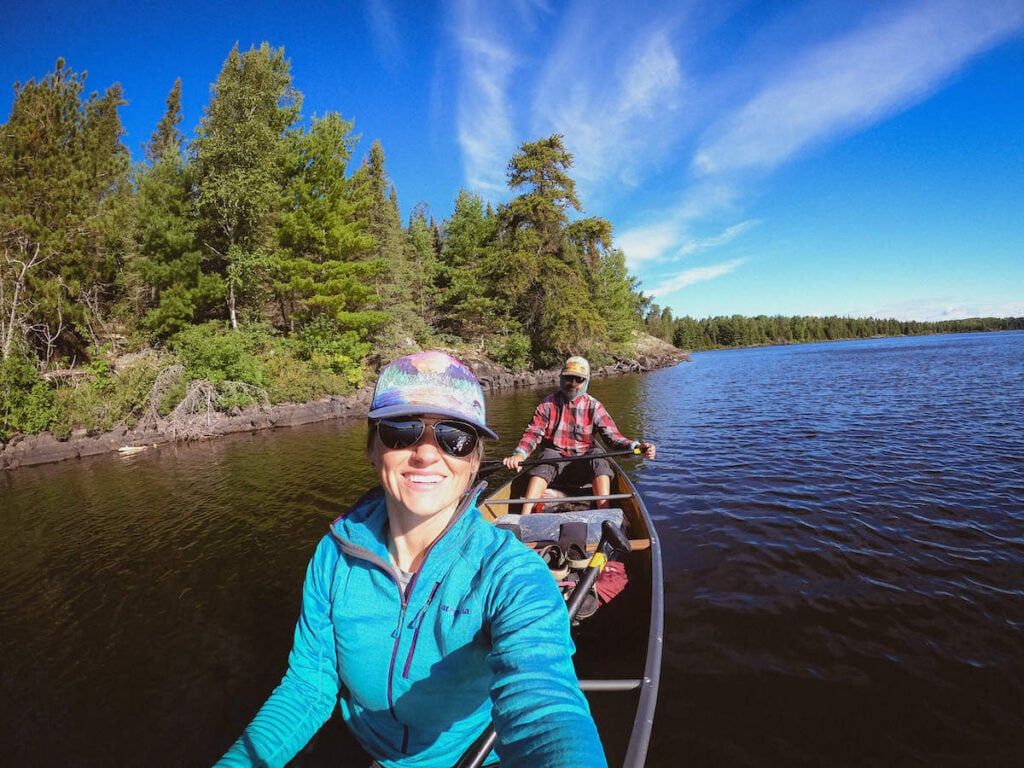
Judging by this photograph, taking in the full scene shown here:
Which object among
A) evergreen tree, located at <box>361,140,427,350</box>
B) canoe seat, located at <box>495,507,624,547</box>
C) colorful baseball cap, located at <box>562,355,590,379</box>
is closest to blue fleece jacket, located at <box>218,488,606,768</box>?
canoe seat, located at <box>495,507,624,547</box>

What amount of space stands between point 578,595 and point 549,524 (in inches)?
86.7

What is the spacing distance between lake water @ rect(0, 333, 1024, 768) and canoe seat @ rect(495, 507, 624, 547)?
1.17 metres

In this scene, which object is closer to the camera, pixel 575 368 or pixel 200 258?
pixel 575 368

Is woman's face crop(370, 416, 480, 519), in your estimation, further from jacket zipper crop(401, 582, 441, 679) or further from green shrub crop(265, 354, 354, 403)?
green shrub crop(265, 354, 354, 403)

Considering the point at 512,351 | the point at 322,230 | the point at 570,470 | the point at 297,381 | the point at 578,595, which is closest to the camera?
the point at 578,595

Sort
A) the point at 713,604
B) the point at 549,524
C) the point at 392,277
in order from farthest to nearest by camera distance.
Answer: the point at 392,277
the point at 549,524
the point at 713,604

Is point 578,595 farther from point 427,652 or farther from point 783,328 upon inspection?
point 783,328

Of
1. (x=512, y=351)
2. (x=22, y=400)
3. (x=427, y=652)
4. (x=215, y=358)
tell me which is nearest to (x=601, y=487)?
(x=427, y=652)

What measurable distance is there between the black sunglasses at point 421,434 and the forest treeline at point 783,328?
118759mm

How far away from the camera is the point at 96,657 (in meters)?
4.84

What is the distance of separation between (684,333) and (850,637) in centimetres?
13519

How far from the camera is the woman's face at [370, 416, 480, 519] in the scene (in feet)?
5.47

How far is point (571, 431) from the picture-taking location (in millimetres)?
6977

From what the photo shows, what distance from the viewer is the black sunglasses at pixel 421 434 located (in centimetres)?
168
